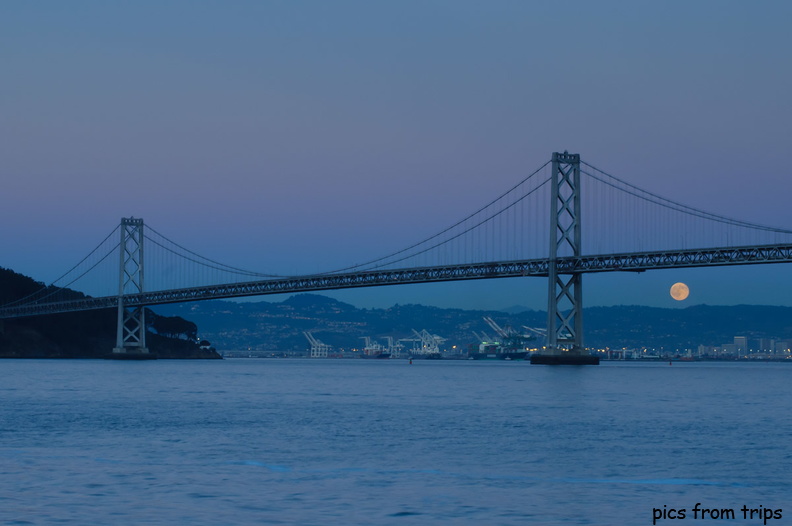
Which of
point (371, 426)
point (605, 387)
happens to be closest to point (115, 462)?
point (371, 426)

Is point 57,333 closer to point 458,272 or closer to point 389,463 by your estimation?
point 458,272

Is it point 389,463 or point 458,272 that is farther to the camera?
point 458,272

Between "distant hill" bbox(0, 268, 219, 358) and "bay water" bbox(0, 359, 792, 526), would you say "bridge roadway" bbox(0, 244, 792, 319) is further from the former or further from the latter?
"bay water" bbox(0, 359, 792, 526)

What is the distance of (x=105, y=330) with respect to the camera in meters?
113

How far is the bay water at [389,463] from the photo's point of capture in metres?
13.2

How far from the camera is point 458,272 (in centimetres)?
7275

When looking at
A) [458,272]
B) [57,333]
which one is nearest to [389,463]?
[458,272]

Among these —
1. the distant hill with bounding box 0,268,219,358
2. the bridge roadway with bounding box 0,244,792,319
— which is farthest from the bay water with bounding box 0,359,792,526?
the distant hill with bounding box 0,268,219,358

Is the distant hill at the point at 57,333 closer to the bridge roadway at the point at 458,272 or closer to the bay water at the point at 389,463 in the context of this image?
the bridge roadway at the point at 458,272

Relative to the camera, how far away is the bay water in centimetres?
1325

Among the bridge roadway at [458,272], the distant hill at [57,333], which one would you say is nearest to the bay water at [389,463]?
the bridge roadway at [458,272]

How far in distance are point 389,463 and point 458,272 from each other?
5518 centimetres

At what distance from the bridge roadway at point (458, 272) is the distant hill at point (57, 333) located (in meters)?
12.3

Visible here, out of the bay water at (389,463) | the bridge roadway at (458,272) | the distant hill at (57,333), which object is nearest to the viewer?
the bay water at (389,463)
